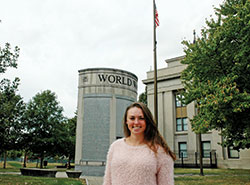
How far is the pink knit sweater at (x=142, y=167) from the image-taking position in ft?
7.39

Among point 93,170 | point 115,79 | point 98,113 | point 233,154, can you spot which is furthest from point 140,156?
point 233,154

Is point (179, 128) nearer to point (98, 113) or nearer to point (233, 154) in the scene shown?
point (233, 154)

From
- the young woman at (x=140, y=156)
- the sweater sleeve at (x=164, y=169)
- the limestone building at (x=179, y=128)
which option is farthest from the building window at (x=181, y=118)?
the sweater sleeve at (x=164, y=169)

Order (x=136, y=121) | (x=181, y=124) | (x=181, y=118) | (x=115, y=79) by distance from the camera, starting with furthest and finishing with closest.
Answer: (x=181, y=118) → (x=181, y=124) → (x=115, y=79) → (x=136, y=121)

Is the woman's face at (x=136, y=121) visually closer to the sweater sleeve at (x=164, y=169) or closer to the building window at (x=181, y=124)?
the sweater sleeve at (x=164, y=169)

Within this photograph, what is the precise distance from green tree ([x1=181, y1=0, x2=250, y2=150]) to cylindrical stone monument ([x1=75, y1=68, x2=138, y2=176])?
7.97 metres

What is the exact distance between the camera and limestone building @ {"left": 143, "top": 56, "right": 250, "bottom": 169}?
3022cm

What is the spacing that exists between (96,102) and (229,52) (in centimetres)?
1178

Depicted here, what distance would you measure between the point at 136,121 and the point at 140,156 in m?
0.33

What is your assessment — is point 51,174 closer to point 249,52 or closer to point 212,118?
point 212,118

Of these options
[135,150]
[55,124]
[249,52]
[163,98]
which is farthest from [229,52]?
[55,124]

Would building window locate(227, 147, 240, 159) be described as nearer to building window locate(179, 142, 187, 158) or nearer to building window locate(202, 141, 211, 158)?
building window locate(202, 141, 211, 158)

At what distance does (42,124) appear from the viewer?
33.4 meters

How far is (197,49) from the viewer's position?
1519 centimetres
